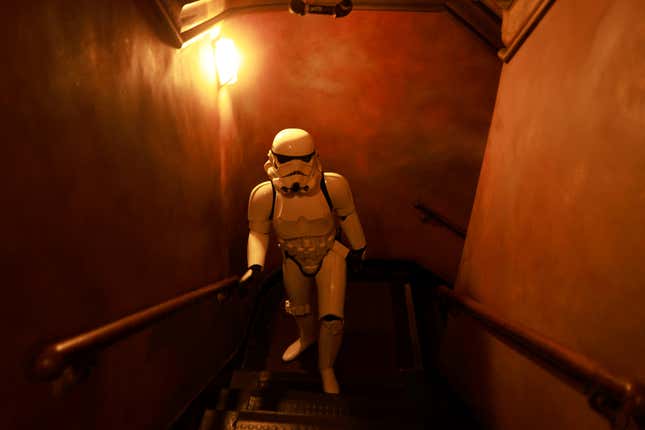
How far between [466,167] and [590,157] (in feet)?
7.44

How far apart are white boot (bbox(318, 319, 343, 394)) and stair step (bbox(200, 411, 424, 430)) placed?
324 mm

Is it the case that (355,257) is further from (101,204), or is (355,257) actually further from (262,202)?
(101,204)

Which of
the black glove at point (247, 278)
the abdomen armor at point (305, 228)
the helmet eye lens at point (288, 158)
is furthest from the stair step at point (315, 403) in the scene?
the helmet eye lens at point (288, 158)

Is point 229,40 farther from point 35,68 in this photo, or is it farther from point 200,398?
point 200,398

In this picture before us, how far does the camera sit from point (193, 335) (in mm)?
2514

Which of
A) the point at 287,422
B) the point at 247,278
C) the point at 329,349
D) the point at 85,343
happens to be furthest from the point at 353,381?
the point at 85,343

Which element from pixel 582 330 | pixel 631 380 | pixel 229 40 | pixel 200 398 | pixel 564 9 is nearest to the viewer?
pixel 631 380

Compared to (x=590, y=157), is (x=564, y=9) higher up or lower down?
higher up

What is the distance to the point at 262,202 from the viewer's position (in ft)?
8.50

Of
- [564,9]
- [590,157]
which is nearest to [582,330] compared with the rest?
[590,157]

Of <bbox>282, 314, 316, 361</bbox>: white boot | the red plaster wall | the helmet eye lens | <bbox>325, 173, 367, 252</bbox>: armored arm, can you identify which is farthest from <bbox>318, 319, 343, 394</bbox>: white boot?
the helmet eye lens

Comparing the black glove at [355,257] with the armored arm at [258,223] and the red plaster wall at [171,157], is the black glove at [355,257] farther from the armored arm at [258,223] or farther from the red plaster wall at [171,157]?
the red plaster wall at [171,157]

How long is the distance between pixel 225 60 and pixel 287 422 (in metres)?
2.44

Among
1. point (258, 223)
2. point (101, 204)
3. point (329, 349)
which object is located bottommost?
point (329, 349)
